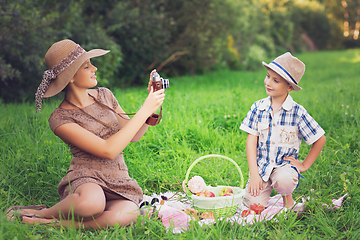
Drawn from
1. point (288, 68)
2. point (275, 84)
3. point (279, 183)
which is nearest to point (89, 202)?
point (279, 183)

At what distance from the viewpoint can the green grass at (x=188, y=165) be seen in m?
2.17

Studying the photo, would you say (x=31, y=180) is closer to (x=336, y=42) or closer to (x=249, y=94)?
(x=249, y=94)

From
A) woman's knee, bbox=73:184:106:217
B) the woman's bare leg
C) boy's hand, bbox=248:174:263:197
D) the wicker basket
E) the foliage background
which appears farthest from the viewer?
the foliage background

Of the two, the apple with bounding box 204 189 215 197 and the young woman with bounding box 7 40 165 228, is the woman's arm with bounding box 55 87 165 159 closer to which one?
the young woman with bounding box 7 40 165 228

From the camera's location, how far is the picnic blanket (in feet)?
7.39

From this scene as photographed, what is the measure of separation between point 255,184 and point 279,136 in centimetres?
46

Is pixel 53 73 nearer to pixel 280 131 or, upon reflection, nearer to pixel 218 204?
pixel 218 204

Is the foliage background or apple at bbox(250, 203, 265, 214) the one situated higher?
the foliage background

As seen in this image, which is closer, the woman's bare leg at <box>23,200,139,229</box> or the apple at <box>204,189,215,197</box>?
the woman's bare leg at <box>23,200,139,229</box>

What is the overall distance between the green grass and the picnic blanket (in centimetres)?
6

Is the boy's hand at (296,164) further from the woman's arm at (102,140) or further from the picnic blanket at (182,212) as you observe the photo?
the woman's arm at (102,140)

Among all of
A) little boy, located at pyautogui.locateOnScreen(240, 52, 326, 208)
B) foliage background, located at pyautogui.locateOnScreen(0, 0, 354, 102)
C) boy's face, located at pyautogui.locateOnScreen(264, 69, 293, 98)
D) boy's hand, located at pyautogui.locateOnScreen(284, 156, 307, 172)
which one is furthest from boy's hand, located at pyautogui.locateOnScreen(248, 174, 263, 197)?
foliage background, located at pyautogui.locateOnScreen(0, 0, 354, 102)

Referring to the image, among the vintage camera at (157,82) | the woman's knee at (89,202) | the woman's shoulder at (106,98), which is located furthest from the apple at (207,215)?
the woman's shoulder at (106,98)

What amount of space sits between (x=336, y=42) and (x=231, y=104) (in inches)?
1136
